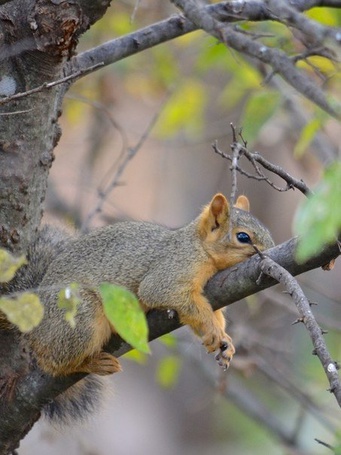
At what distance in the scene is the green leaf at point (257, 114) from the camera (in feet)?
7.75

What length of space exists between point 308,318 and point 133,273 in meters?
0.84

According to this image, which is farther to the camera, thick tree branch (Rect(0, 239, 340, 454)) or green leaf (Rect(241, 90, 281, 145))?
green leaf (Rect(241, 90, 281, 145))

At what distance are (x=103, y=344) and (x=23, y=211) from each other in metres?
0.35

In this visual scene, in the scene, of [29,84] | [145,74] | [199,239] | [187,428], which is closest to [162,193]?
[187,428]

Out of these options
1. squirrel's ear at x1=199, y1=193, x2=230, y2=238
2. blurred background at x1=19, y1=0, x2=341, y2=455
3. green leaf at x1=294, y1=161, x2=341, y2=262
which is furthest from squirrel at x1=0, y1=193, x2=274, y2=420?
green leaf at x1=294, y1=161, x2=341, y2=262

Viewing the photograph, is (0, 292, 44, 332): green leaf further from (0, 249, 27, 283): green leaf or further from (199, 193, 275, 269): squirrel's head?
(199, 193, 275, 269): squirrel's head

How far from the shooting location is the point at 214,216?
7.47 ft

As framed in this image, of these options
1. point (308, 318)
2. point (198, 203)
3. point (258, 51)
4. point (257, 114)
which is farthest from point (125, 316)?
point (198, 203)

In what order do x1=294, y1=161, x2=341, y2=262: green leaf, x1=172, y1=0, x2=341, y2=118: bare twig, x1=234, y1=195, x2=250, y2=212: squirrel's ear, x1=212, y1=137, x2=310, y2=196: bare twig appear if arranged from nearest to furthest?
x1=294, y1=161, x2=341, y2=262: green leaf < x1=212, y1=137, x2=310, y2=196: bare twig < x1=172, y1=0, x2=341, y2=118: bare twig < x1=234, y1=195, x2=250, y2=212: squirrel's ear

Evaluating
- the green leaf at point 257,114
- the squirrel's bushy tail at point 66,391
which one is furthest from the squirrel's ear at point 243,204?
the squirrel's bushy tail at point 66,391

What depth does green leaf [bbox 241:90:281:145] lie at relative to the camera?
2363 mm

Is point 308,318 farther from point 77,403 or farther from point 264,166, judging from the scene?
point 77,403

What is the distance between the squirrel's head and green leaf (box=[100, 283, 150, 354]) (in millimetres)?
802

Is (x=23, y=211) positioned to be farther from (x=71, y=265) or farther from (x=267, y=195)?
(x=267, y=195)
